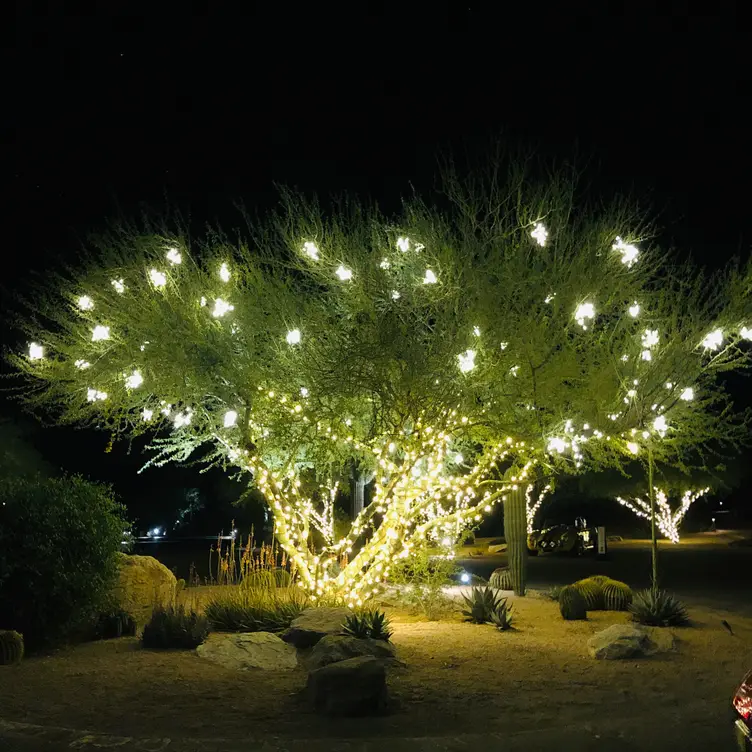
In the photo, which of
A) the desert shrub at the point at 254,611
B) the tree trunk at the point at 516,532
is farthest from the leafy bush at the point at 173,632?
the tree trunk at the point at 516,532

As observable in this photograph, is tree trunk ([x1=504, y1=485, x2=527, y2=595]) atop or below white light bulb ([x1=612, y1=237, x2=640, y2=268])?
below

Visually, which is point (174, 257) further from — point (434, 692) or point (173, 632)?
point (434, 692)

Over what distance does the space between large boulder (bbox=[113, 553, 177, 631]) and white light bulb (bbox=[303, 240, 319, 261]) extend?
17.2ft

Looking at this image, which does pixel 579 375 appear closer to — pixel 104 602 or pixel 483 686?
pixel 483 686

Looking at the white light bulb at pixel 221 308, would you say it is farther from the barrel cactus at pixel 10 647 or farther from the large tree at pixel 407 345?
the barrel cactus at pixel 10 647

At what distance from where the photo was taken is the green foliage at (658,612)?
40.6 feet

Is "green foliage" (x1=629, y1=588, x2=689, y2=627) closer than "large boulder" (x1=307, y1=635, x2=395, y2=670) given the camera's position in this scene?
No

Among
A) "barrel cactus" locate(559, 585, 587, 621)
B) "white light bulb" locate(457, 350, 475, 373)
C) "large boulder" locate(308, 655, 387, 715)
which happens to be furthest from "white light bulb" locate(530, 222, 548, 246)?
"large boulder" locate(308, 655, 387, 715)

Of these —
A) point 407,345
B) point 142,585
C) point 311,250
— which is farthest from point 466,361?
point 142,585

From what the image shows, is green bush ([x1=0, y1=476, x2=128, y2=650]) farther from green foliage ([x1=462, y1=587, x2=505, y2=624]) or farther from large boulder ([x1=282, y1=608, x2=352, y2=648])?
green foliage ([x1=462, y1=587, x2=505, y2=624])

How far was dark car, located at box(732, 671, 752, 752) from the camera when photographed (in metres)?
5.07

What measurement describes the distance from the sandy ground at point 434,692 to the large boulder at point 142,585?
2.03 metres

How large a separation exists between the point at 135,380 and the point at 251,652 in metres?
4.45

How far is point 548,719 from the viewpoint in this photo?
7379 mm
